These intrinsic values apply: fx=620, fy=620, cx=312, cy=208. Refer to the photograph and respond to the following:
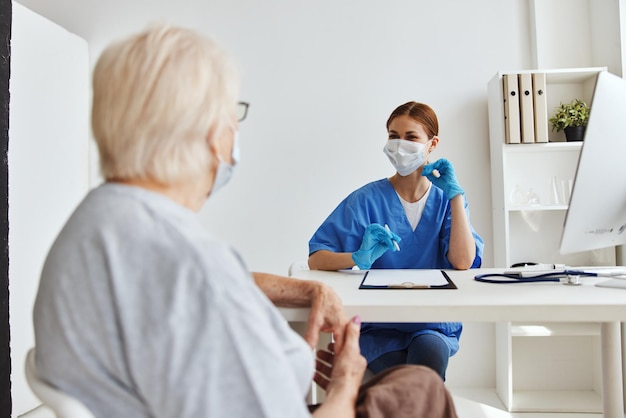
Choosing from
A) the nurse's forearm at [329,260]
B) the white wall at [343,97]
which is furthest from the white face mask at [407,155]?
the white wall at [343,97]

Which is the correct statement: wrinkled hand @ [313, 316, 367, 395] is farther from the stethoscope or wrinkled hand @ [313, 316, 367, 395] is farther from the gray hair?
the stethoscope

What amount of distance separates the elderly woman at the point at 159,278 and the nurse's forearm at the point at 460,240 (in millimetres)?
1153

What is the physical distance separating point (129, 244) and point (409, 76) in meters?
2.63

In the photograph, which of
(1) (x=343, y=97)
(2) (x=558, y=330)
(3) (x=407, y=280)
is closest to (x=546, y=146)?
(2) (x=558, y=330)

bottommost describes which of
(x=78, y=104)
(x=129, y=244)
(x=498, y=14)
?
(x=129, y=244)

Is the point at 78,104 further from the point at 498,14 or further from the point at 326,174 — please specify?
the point at 498,14

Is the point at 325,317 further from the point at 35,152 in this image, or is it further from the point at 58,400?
the point at 35,152

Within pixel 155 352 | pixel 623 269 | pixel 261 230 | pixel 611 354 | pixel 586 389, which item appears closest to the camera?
pixel 155 352

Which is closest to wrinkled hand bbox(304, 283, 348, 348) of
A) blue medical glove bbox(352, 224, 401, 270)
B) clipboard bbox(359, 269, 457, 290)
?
clipboard bbox(359, 269, 457, 290)

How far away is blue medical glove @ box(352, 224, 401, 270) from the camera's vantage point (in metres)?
1.68

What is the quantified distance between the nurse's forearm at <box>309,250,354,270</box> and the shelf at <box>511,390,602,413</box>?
1464 mm

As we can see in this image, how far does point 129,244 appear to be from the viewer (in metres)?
0.70

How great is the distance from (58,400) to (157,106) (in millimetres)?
360

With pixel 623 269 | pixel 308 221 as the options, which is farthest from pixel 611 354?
pixel 308 221
